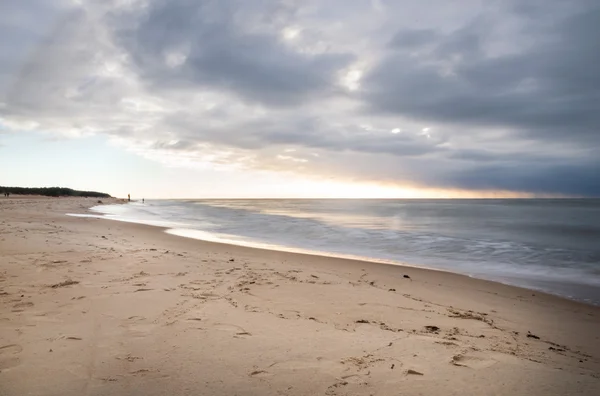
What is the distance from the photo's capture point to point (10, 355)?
11.9 ft

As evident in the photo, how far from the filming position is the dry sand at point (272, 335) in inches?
134

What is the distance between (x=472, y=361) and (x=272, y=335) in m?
2.50

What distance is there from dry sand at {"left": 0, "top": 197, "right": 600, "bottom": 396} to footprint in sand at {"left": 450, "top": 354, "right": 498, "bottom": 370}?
0.07ft

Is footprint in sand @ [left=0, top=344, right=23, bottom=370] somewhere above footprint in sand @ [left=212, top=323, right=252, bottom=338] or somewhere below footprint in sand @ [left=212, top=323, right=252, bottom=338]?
above

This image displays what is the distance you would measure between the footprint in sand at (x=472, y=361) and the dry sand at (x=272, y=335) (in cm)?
2

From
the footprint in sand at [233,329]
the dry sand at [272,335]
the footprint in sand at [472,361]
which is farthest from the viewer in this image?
the footprint in sand at [233,329]

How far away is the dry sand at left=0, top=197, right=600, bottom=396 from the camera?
3398 millimetres

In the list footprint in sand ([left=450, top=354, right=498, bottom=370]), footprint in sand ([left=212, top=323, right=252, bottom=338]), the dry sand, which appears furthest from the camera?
footprint in sand ([left=212, top=323, right=252, bottom=338])

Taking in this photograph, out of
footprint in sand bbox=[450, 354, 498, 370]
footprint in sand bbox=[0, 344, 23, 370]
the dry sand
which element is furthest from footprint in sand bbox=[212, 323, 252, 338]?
footprint in sand bbox=[450, 354, 498, 370]

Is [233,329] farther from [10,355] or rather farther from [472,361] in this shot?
[472,361]

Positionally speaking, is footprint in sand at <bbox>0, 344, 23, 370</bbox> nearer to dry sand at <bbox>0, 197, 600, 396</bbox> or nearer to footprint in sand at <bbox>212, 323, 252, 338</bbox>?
dry sand at <bbox>0, 197, 600, 396</bbox>

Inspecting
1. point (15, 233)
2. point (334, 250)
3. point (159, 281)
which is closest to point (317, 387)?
point (159, 281)

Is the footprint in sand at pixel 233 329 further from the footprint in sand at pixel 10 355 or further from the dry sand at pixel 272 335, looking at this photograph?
the footprint in sand at pixel 10 355

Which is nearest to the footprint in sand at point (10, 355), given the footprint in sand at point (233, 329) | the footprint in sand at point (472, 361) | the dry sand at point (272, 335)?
the dry sand at point (272, 335)
